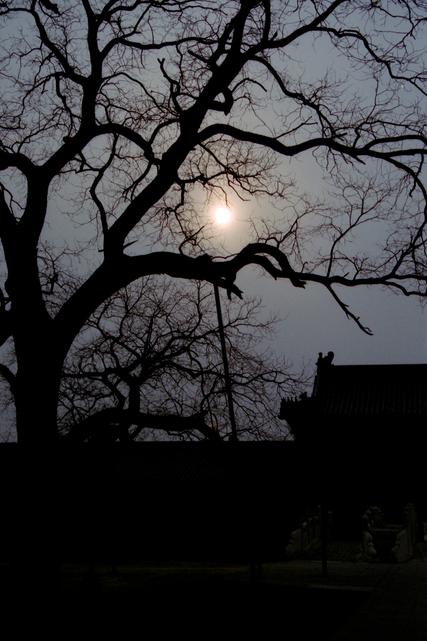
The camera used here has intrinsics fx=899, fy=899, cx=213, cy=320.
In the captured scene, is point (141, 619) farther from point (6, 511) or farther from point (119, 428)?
point (6, 511)

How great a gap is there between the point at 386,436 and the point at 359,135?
20.4 meters

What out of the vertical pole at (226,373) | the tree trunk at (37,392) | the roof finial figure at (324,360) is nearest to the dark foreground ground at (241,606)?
the tree trunk at (37,392)

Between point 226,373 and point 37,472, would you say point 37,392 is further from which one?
point 226,373

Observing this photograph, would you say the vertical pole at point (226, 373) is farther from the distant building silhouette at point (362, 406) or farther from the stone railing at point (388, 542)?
the distant building silhouette at point (362, 406)

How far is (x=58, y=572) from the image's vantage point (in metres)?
11.0

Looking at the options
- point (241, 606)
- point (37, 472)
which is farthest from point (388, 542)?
point (37, 472)

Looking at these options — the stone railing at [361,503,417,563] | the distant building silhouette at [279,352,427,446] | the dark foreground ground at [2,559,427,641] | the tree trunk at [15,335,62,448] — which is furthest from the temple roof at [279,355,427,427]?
the tree trunk at [15,335,62,448]

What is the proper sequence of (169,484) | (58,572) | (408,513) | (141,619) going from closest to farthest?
(58,572)
(141,619)
(408,513)
(169,484)

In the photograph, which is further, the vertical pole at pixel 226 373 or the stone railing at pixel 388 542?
the stone railing at pixel 388 542

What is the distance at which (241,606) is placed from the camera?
14.2 m

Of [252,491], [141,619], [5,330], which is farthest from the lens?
[252,491]

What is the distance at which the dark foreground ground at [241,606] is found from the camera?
435 inches

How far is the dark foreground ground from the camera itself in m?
11.0

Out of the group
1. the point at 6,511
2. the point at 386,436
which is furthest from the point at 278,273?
the point at 386,436
